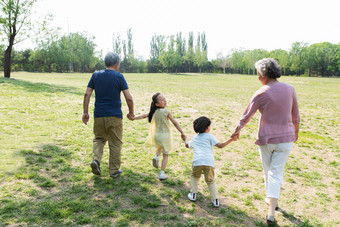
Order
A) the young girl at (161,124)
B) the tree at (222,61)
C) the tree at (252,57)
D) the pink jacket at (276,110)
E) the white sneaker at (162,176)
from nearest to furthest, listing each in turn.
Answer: the pink jacket at (276,110) → the young girl at (161,124) → the white sneaker at (162,176) → the tree at (252,57) → the tree at (222,61)

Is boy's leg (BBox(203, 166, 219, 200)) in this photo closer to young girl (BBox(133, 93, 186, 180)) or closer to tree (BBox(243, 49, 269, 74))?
young girl (BBox(133, 93, 186, 180))

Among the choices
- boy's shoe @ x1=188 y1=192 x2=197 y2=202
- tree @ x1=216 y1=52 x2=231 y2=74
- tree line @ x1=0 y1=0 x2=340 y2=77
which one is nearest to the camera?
A: boy's shoe @ x1=188 y1=192 x2=197 y2=202

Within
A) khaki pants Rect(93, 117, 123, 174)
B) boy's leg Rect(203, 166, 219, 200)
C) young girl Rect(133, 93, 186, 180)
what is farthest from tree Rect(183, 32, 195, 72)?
boy's leg Rect(203, 166, 219, 200)

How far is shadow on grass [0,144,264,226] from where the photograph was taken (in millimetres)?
3240

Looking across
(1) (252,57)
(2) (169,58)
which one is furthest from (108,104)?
(1) (252,57)

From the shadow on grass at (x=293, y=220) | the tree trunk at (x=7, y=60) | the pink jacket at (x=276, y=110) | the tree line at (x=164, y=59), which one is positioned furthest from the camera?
the tree line at (x=164, y=59)

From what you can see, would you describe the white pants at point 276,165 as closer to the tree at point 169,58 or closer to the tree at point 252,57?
the tree at point 169,58

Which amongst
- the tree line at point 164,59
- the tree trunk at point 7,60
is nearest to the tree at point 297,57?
the tree line at point 164,59

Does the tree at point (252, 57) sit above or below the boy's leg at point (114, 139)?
above

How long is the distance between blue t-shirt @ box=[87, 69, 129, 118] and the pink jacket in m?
2.25

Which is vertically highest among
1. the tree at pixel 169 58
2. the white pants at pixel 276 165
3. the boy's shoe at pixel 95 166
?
the tree at pixel 169 58

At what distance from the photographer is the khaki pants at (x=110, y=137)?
435 cm

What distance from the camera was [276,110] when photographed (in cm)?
322

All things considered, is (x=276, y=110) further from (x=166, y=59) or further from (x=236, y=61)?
(x=236, y=61)
